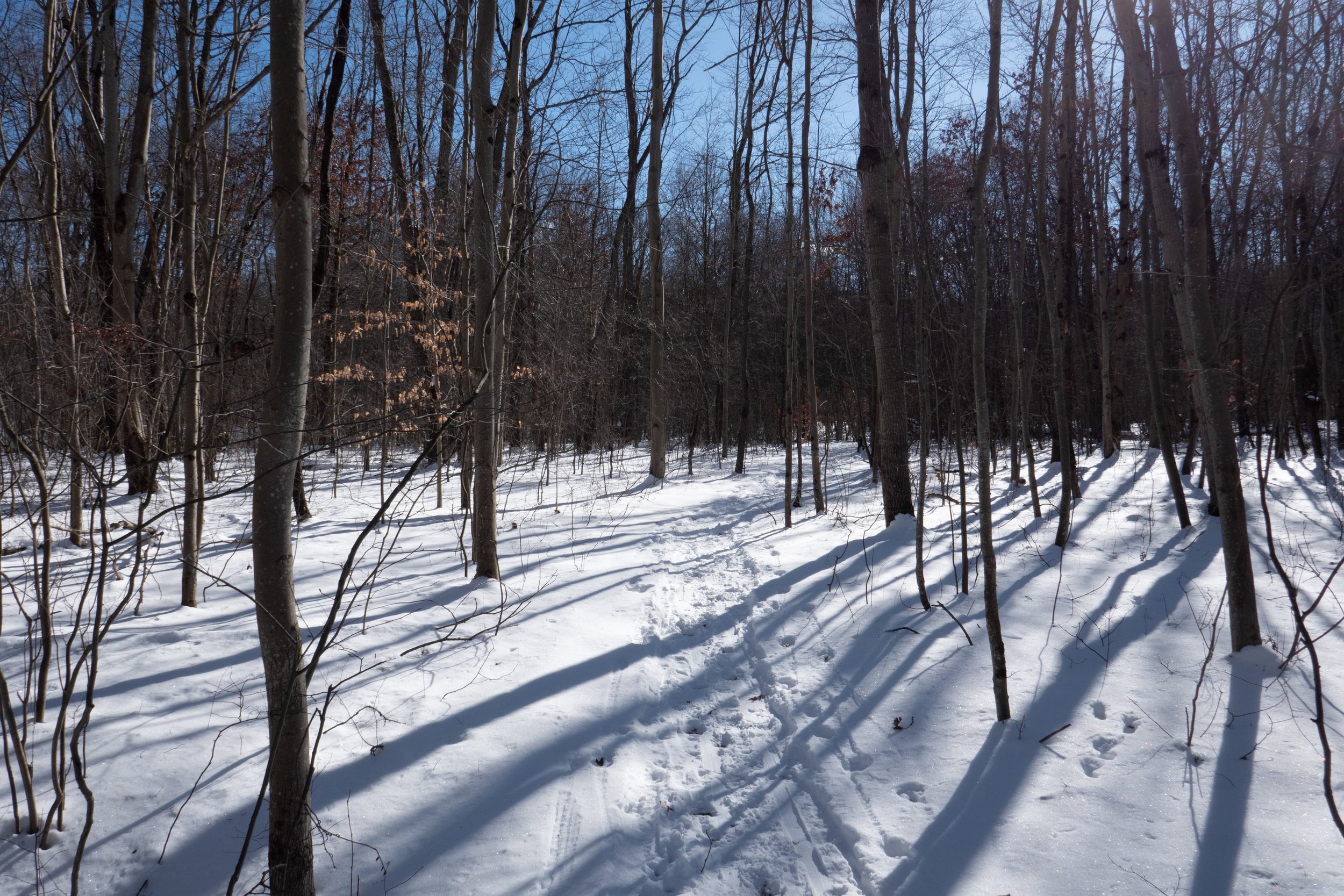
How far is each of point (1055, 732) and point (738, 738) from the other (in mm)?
1483

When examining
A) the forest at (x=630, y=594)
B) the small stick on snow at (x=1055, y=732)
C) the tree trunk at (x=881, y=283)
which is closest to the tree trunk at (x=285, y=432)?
the forest at (x=630, y=594)

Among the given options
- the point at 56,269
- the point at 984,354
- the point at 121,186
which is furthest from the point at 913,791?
the point at 121,186

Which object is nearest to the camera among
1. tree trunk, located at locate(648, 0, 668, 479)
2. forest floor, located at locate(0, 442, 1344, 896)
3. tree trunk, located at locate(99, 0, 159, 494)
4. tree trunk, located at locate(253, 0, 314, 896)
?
tree trunk, located at locate(253, 0, 314, 896)

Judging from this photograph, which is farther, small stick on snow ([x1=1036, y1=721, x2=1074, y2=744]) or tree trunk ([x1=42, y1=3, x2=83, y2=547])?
tree trunk ([x1=42, y1=3, x2=83, y2=547])

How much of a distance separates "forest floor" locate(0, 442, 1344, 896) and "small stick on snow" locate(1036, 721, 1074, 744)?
1cm

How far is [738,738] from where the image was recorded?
3.37 metres

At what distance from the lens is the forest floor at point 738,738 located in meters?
2.32

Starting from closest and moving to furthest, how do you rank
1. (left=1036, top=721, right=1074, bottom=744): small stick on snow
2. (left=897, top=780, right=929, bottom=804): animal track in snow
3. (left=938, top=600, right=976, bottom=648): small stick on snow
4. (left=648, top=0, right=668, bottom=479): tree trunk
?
1. (left=897, top=780, right=929, bottom=804): animal track in snow
2. (left=1036, top=721, right=1074, bottom=744): small stick on snow
3. (left=938, top=600, right=976, bottom=648): small stick on snow
4. (left=648, top=0, right=668, bottom=479): tree trunk

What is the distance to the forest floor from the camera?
2.32 m

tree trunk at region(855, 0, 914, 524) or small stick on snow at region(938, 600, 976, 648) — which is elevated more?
tree trunk at region(855, 0, 914, 524)

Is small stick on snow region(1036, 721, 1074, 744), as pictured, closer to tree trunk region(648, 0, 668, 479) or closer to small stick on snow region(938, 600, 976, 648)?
small stick on snow region(938, 600, 976, 648)

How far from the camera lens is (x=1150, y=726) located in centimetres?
302

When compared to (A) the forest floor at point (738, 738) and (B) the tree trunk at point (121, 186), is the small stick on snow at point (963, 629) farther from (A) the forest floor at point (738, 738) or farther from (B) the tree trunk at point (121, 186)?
(B) the tree trunk at point (121, 186)

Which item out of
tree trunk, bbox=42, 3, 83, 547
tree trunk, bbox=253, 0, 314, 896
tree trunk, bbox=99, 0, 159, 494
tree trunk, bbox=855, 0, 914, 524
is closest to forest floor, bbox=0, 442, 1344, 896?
tree trunk, bbox=253, 0, 314, 896
